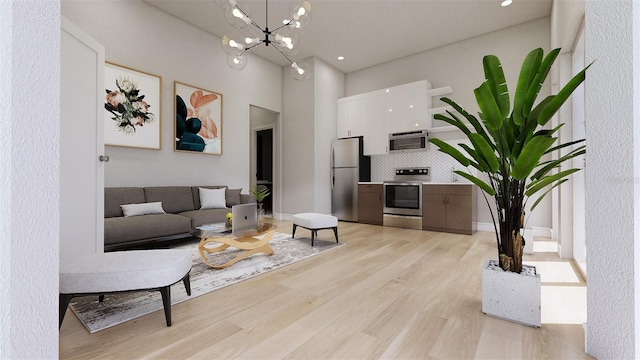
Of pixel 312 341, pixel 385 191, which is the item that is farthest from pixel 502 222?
pixel 385 191

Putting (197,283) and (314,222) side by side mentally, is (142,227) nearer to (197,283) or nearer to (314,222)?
(197,283)

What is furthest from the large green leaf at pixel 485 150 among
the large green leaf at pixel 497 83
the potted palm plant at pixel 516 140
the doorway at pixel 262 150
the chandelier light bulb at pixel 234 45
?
the doorway at pixel 262 150

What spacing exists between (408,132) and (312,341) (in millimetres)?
4378

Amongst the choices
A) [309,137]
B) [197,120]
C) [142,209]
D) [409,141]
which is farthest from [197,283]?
[409,141]

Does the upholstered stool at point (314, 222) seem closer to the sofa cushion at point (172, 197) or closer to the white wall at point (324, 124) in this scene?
the sofa cushion at point (172, 197)

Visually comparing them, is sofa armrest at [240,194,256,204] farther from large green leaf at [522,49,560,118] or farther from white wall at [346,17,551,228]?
large green leaf at [522,49,560,118]

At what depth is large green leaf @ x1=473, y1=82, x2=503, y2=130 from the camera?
5.10 ft

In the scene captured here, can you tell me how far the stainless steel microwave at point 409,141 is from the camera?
496cm

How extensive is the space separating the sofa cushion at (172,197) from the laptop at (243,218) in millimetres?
1685

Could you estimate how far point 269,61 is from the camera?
232 inches

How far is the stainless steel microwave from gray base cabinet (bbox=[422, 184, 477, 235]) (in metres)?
0.77

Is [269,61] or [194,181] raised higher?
[269,61]

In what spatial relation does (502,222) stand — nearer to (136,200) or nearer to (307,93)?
(136,200)

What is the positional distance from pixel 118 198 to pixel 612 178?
4354 mm
